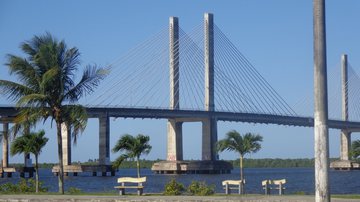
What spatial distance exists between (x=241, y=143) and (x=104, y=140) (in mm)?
63737

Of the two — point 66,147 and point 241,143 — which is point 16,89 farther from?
point 66,147

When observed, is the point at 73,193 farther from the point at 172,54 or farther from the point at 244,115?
the point at 244,115

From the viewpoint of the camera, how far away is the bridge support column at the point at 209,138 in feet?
334

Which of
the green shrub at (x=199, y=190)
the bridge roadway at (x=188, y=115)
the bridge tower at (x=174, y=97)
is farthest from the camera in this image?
the bridge roadway at (x=188, y=115)

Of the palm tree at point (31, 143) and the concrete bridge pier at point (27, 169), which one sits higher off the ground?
the palm tree at point (31, 143)

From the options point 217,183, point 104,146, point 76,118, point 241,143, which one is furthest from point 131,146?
point 104,146

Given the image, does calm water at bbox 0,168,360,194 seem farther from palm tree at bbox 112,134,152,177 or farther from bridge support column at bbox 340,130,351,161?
bridge support column at bbox 340,130,351,161

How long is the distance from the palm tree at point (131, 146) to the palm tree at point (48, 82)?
10.4 metres

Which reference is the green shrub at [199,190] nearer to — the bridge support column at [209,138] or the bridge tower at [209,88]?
the bridge tower at [209,88]

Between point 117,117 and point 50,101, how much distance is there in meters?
70.6

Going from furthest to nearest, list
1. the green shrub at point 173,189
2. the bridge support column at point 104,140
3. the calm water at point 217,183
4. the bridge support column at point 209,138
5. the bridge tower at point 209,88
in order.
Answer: the bridge support column at point 209,138 → the bridge support column at point 104,140 → the bridge tower at point 209,88 → the calm water at point 217,183 → the green shrub at point 173,189

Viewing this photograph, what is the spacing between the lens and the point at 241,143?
38.5 meters

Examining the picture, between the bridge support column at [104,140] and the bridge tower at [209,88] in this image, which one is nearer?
the bridge tower at [209,88]

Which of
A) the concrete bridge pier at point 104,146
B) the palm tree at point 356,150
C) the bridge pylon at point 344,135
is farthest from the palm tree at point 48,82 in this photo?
the bridge pylon at point 344,135
